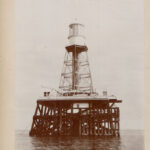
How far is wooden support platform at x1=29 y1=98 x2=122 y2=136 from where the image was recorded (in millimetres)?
14945

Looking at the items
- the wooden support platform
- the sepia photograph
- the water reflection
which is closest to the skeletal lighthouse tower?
the wooden support platform

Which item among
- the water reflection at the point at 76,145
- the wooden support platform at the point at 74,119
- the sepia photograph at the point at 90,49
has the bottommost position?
the water reflection at the point at 76,145

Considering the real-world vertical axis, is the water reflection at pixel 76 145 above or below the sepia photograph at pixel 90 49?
below

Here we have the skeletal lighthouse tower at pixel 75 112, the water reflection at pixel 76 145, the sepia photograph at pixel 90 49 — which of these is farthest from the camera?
the skeletal lighthouse tower at pixel 75 112

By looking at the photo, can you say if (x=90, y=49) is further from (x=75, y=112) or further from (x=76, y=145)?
(x=75, y=112)

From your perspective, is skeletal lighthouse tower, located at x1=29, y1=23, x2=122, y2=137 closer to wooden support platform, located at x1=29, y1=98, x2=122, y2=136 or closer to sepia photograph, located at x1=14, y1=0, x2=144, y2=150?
wooden support platform, located at x1=29, y1=98, x2=122, y2=136

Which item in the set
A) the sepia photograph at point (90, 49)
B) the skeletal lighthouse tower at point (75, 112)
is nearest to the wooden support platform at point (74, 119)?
the skeletal lighthouse tower at point (75, 112)

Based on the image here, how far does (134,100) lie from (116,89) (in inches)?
27.0

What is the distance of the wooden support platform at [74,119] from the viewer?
14945 mm

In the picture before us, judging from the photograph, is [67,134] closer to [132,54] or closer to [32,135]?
[32,135]

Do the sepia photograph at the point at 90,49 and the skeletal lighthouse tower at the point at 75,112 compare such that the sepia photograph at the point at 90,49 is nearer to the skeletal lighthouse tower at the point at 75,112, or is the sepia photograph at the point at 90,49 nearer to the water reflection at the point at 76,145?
the water reflection at the point at 76,145

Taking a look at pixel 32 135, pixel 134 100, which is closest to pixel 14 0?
pixel 134 100

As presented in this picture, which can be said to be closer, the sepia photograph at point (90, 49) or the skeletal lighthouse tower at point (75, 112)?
the sepia photograph at point (90, 49)

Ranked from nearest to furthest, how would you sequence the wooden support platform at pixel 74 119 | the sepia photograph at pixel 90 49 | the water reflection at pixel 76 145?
the sepia photograph at pixel 90 49
the water reflection at pixel 76 145
the wooden support platform at pixel 74 119
